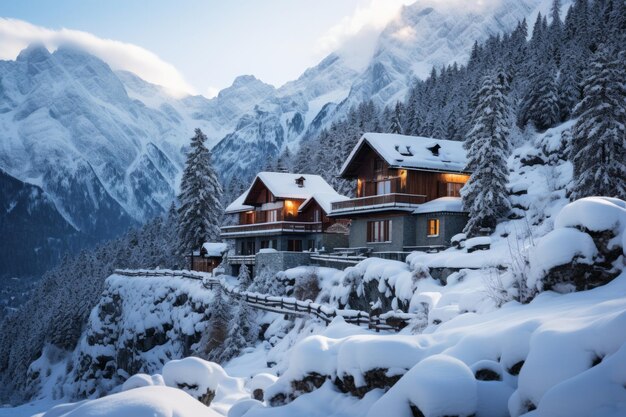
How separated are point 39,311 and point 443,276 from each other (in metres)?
82.5

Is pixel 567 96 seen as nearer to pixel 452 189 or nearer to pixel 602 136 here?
pixel 452 189

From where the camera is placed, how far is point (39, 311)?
88.1 m

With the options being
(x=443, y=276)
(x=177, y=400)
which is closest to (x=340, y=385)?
(x=177, y=400)

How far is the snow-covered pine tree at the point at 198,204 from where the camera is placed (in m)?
55.0

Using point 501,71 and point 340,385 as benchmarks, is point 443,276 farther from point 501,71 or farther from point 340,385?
point 501,71

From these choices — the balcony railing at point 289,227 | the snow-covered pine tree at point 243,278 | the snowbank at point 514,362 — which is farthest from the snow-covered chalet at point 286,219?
the snowbank at point 514,362

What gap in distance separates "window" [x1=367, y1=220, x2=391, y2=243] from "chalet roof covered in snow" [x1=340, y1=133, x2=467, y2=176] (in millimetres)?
4995

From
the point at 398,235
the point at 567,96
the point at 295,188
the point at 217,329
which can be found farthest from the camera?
the point at 295,188

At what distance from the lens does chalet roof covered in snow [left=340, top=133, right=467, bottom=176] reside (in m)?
40.3

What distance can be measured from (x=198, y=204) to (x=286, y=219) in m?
9.34

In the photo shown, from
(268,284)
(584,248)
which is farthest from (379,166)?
(584,248)

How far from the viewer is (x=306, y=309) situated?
99.8 feet

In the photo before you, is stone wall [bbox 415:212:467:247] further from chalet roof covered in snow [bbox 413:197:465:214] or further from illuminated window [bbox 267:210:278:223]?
illuminated window [bbox 267:210:278:223]

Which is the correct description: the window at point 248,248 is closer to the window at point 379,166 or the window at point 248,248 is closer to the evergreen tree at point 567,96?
the window at point 379,166
